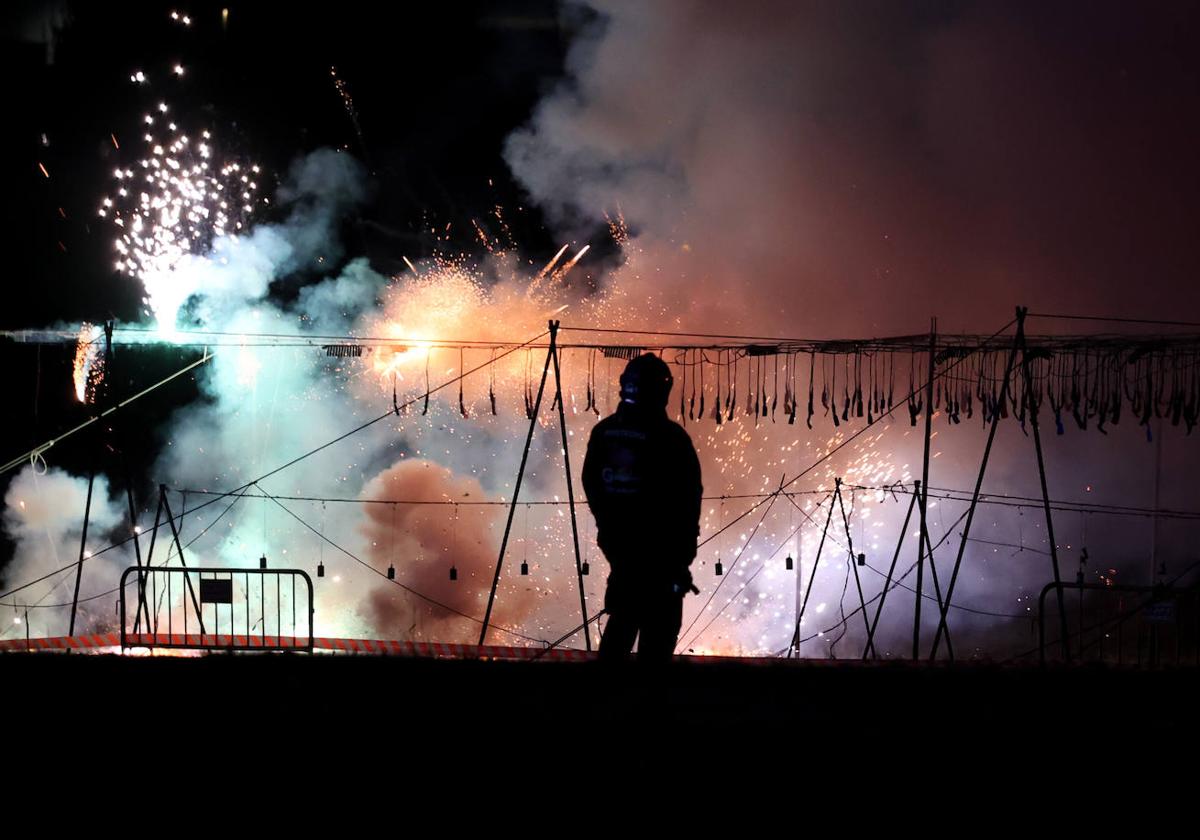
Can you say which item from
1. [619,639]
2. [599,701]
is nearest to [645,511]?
[619,639]

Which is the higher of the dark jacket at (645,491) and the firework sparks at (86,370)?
the firework sparks at (86,370)

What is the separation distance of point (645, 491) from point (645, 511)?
107 millimetres

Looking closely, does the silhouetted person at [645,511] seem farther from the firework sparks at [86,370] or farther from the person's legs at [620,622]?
the firework sparks at [86,370]

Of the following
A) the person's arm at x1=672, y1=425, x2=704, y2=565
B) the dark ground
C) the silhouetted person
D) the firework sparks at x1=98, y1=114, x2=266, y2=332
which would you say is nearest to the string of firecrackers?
the dark ground

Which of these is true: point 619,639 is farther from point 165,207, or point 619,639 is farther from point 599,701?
point 165,207

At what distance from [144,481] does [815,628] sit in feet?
63.4

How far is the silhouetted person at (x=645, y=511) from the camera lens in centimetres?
479

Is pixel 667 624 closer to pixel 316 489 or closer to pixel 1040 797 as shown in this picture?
pixel 1040 797

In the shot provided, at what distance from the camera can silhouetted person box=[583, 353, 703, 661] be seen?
15.7 ft

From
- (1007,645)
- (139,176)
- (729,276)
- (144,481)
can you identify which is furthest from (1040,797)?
(144,481)

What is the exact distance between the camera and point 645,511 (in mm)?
4855

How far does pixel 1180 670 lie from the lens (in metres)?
5.04

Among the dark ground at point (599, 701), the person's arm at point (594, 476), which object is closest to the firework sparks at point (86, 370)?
the dark ground at point (599, 701)

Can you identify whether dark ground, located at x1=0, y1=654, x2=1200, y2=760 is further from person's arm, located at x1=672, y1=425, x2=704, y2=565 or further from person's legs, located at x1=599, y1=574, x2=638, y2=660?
person's arm, located at x1=672, y1=425, x2=704, y2=565
